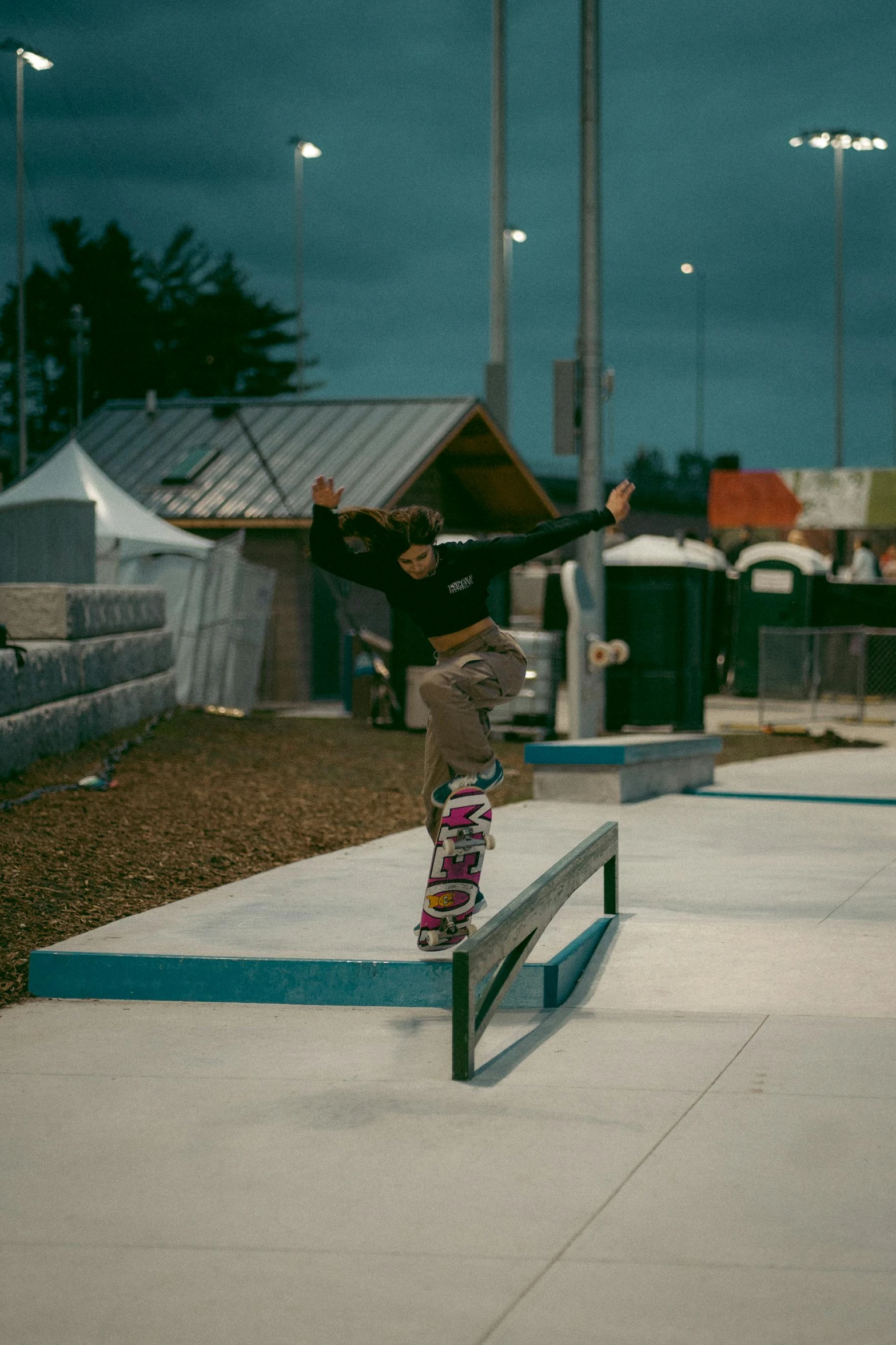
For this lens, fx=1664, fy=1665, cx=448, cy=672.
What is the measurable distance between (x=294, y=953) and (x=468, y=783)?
934 millimetres

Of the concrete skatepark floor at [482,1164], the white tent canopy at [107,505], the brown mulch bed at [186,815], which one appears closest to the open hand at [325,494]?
the concrete skatepark floor at [482,1164]

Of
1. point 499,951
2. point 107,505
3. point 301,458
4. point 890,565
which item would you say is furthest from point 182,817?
point 890,565

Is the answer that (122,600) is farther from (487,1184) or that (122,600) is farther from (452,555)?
(487,1184)

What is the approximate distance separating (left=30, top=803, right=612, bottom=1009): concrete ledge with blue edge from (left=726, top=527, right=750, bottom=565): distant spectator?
26921 millimetres

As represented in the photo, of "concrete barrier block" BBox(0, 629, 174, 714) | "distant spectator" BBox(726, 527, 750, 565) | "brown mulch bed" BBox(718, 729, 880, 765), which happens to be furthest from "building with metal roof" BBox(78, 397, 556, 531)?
"concrete barrier block" BBox(0, 629, 174, 714)

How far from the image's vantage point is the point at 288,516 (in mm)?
24078

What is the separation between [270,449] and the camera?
26.5 metres

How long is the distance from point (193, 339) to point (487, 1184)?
2689 inches

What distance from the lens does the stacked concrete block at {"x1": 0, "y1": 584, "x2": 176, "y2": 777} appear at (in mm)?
11984

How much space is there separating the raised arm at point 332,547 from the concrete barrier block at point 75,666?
5641 millimetres

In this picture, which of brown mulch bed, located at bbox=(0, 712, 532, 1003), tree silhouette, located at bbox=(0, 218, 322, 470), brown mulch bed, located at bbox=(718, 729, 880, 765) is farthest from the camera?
tree silhouette, located at bbox=(0, 218, 322, 470)

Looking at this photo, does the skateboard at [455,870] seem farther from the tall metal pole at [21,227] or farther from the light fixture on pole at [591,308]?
the tall metal pole at [21,227]

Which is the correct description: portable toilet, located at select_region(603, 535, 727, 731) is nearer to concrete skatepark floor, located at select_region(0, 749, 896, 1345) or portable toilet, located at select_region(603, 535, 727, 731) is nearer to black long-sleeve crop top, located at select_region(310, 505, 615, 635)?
concrete skatepark floor, located at select_region(0, 749, 896, 1345)

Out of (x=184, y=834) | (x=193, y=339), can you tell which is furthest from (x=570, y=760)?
(x=193, y=339)
